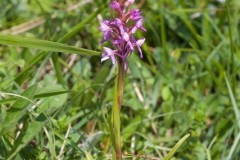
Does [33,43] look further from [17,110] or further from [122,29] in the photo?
[122,29]

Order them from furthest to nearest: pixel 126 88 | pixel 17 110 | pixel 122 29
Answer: pixel 126 88 → pixel 17 110 → pixel 122 29

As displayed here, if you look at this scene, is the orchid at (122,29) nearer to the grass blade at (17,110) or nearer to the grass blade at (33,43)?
the grass blade at (33,43)

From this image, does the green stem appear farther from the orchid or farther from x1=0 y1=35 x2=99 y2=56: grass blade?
x1=0 y1=35 x2=99 y2=56: grass blade

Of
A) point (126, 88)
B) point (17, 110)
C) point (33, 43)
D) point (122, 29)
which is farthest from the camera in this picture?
point (126, 88)

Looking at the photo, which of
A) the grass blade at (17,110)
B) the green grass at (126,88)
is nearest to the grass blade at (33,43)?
the green grass at (126,88)

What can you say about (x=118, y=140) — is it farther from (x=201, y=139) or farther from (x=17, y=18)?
(x=17, y=18)

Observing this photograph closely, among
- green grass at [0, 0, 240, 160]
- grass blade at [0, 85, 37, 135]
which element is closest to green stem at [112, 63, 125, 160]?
green grass at [0, 0, 240, 160]

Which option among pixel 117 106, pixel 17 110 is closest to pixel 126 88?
pixel 17 110

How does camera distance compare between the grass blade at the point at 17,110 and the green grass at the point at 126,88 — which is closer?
the grass blade at the point at 17,110
